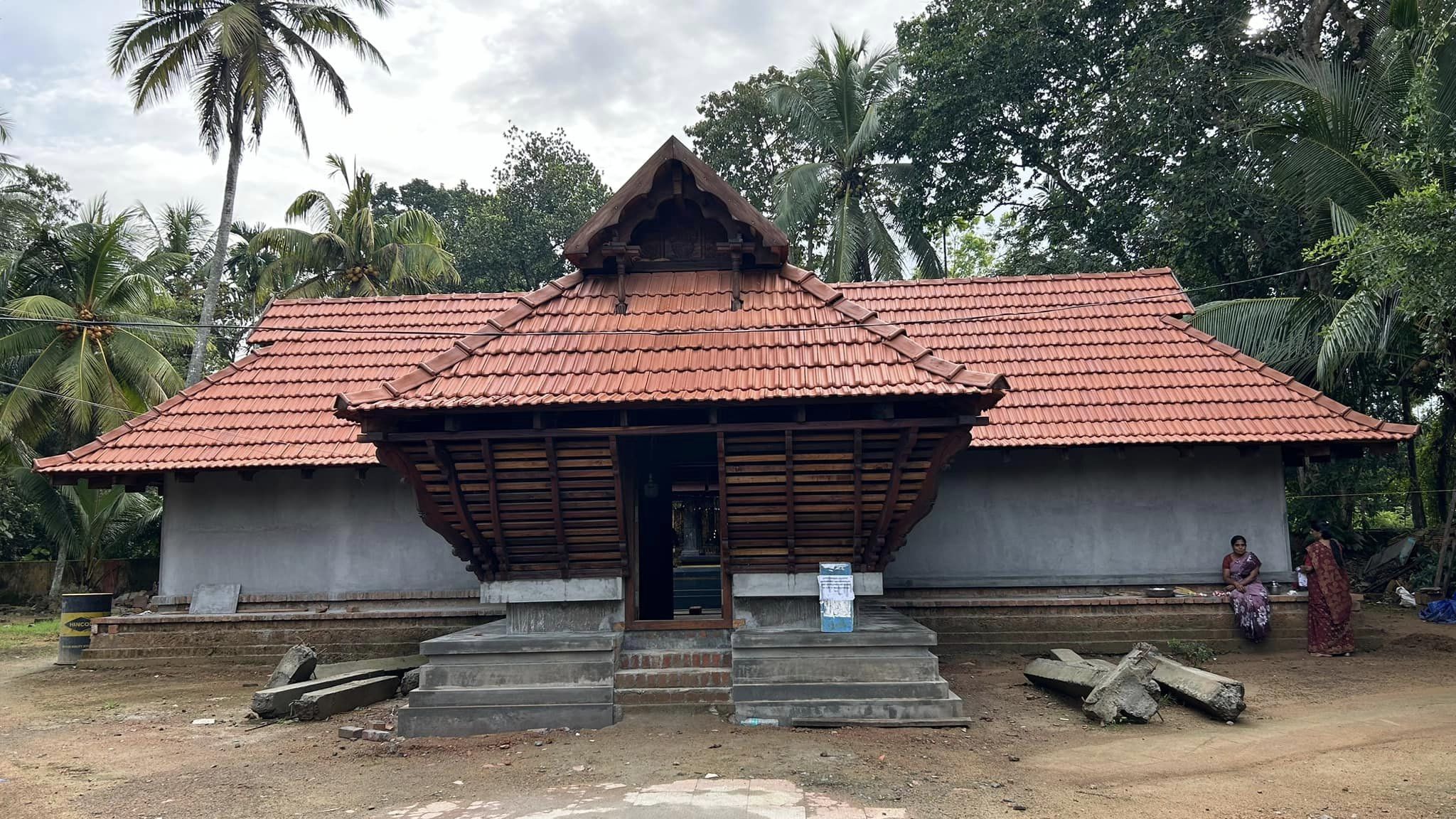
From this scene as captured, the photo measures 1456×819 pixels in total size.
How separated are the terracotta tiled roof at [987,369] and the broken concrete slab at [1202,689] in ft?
8.82

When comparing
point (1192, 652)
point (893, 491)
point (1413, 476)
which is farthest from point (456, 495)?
point (1413, 476)

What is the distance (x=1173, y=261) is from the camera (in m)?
16.7

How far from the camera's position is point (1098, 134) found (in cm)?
1797

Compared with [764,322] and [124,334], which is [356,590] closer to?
[764,322]

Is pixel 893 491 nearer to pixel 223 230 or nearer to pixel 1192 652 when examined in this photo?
pixel 1192 652

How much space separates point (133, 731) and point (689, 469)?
649 cm

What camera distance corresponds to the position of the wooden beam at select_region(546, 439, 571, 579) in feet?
25.4

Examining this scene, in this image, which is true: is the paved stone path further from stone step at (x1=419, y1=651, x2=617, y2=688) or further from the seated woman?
the seated woman

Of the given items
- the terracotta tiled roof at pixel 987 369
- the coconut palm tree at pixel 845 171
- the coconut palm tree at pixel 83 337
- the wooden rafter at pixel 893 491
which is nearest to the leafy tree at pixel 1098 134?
the coconut palm tree at pixel 845 171

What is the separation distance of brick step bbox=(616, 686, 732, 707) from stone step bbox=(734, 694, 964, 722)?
460 mm

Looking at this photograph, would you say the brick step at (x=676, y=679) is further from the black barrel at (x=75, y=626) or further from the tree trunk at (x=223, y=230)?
the tree trunk at (x=223, y=230)

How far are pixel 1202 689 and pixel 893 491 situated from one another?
9.53 ft

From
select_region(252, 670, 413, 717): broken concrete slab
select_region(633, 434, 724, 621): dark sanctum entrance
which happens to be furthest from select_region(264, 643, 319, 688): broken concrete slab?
select_region(633, 434, 724, 621): dark sanctum entrance

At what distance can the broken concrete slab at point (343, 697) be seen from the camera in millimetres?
8258
